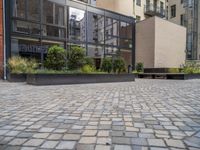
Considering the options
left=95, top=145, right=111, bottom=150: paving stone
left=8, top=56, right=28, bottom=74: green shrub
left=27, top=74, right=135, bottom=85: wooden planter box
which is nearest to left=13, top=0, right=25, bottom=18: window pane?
left=8, top=56, right=28, bottom=74: green shrub

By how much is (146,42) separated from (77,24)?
28.3 feet

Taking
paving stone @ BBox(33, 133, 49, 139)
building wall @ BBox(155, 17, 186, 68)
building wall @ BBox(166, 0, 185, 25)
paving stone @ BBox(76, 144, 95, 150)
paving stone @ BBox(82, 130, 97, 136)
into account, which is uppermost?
building wall @ BBox(166, 0, 185, 25)

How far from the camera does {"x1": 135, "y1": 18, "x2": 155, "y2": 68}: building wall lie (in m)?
24.0

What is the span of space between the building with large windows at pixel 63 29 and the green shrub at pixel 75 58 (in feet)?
15.5

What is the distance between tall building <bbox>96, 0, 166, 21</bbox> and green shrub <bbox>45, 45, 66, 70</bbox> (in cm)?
1581

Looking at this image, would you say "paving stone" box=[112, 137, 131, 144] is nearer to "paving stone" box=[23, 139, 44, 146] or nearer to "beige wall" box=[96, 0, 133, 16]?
"paving stone" box=[23, 139, 44, 146]

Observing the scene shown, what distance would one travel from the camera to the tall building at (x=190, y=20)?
3316 cm

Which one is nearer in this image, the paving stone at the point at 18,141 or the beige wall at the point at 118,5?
the paving stone at the point at 18,141

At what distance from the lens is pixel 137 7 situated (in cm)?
2964

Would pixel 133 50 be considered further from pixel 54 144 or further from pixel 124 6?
pixel 54 144

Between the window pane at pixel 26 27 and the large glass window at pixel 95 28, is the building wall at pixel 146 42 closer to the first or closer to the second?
the large glass window at pixel 95 28

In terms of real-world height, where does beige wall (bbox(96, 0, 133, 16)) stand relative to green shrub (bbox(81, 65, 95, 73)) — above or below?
above

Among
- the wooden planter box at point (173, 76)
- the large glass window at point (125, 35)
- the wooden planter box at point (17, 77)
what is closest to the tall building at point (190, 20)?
the large glass window at point (125, 35)

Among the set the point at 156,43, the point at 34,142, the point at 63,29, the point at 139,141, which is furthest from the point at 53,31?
the point at 139,141
